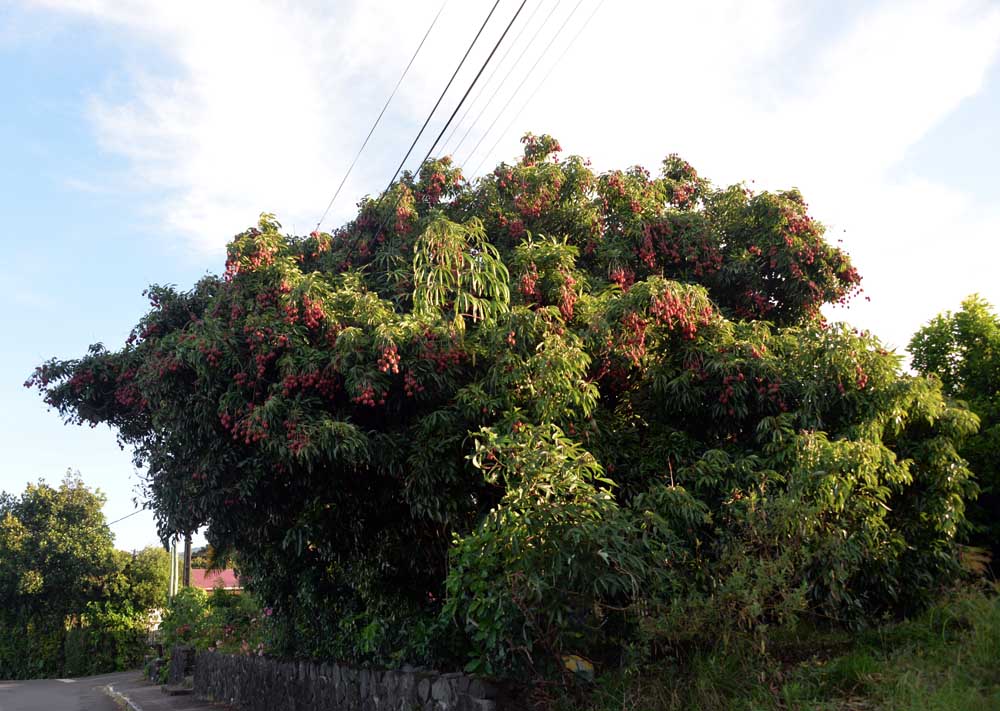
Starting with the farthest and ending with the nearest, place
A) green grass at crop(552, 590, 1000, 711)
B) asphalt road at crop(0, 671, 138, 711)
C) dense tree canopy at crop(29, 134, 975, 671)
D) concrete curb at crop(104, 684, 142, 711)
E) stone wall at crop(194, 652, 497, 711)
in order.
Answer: asphalt road at crop(0, 671, 138, 711) → concrete curb at crop(104, 684, 142, 711) → stone wall at crop(194, 652, 497, 711) → dense tree canopy at crop(29, 134, 975, 671) → green grass at crop(552, 590, 1000, 711)

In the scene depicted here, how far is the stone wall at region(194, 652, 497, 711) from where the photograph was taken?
9539 millimetres

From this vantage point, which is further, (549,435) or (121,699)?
(121,699)

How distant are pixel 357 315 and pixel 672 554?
4.42m

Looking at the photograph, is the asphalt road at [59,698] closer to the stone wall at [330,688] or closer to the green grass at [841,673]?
the stone wall at [330,688]

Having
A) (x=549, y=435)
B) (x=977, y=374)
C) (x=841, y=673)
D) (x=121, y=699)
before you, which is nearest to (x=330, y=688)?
(x=549, y=435)

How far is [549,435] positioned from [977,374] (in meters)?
8.96

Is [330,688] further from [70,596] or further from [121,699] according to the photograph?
[70,596]

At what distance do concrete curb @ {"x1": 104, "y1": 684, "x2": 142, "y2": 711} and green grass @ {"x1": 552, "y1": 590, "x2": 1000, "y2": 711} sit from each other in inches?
596

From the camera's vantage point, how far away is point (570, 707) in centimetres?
859

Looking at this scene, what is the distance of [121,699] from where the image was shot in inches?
903

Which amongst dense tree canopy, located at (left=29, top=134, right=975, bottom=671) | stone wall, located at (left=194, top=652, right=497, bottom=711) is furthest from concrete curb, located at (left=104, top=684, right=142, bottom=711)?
dense tree canopy, located at (left=29, top=134, right=975, bottom=671)

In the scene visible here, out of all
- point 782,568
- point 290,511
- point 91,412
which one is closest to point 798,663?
point 782,568

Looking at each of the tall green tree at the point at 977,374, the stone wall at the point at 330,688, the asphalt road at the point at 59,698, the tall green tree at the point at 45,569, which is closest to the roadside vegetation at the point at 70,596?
the tall green tree at the point at 45,569

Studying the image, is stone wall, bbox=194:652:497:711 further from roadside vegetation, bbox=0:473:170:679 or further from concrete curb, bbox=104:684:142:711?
roadside vegetation, bbox=0:473:170:679
